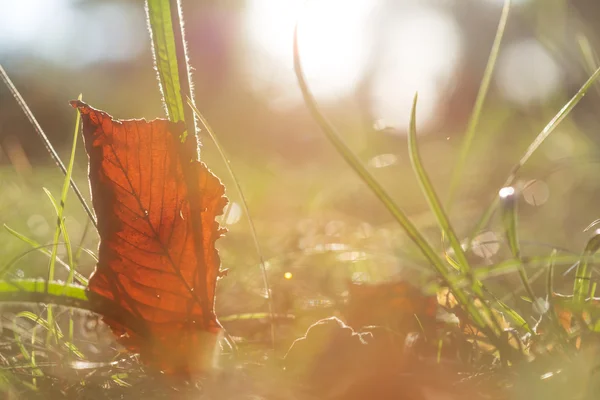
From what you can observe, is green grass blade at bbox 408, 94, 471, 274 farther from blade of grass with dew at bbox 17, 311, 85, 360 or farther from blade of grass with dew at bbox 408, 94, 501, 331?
blade of grass with dew at bbox 17, 311, 85, 360

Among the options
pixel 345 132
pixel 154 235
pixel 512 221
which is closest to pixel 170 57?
pixel 154 235

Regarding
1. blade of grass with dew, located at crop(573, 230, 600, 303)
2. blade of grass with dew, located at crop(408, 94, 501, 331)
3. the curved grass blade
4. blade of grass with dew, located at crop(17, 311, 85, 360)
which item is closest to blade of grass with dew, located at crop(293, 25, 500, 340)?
blade of grass with dew, located at crop(408, 94, 501, 331)

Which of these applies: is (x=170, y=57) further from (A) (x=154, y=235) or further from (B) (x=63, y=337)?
(B) (x=63, y=337)

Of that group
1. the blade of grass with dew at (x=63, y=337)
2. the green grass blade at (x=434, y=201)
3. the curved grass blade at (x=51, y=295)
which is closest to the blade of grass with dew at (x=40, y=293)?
the curved grass blade at (x=51, y=295)

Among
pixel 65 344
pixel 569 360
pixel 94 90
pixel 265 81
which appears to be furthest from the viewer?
pixel 265 81

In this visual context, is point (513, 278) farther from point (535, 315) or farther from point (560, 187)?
point (560, 187)

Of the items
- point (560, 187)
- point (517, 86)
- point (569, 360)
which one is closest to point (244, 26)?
point (517, 86)
